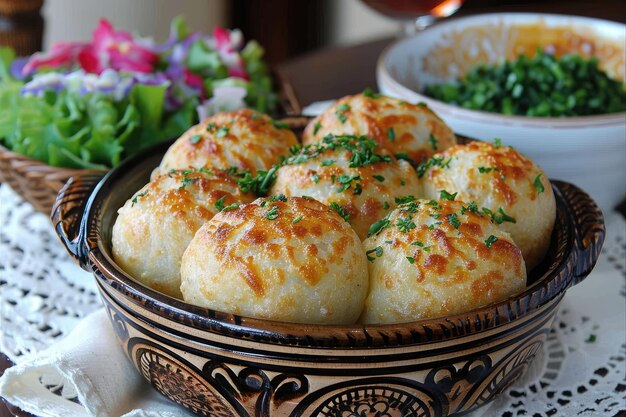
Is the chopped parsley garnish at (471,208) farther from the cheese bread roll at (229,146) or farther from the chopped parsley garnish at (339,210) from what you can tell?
the cheese bread roll at (229,146)

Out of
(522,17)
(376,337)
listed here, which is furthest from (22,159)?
(522,17)

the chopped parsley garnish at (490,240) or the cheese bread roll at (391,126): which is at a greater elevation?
the cheese bread roll at (391,126)

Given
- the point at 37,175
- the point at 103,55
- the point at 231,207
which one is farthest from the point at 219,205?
the point at 103,55

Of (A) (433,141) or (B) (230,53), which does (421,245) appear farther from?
(B) (230,53)

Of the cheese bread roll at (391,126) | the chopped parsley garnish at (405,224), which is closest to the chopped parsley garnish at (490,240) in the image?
the chopped parsley garnish at (405,224)

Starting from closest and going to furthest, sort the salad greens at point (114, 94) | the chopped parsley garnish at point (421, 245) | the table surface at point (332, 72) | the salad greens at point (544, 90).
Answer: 1. the chopped parsley garnish at point (421, 245)
2. the salad greens at point (114, 94)
3. the salad greens at point (544, 90)
4. the table surface at point (332, 72)

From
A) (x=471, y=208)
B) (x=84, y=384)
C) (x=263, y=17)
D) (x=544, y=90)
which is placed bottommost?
(x=263, y=17)
